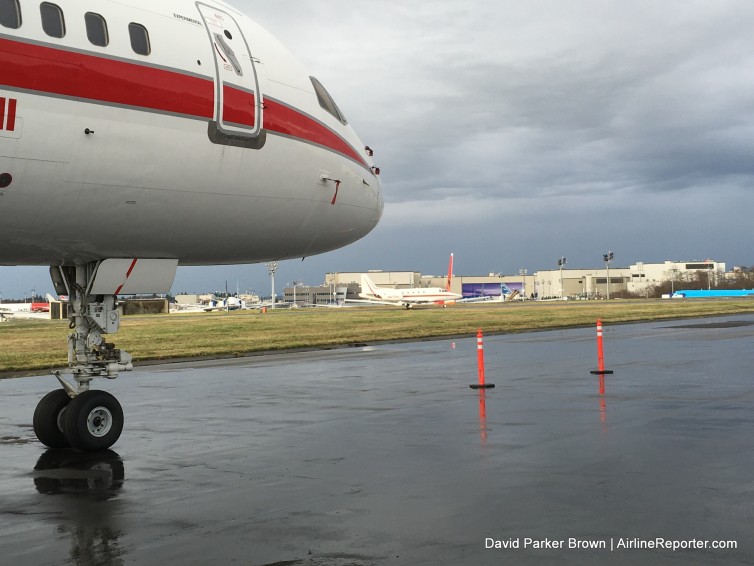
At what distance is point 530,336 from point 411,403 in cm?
2462

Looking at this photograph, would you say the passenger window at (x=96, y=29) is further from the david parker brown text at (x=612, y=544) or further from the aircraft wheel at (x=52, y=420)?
the david parker brown text at (x=612, y=544)

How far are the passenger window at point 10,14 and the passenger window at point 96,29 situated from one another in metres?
0.76

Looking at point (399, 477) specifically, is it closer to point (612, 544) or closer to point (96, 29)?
point (612, 544)

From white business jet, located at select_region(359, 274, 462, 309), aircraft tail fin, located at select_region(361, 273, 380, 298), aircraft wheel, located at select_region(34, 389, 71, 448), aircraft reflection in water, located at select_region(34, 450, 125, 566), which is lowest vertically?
aircraft reflection in water, located at select_region(34, 450, 125, 566)

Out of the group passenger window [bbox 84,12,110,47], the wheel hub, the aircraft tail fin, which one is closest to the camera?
passenger window [bbox 84,12,110,47]

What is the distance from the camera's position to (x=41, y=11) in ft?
28.1

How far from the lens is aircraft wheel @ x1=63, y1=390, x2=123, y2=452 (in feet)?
37.2

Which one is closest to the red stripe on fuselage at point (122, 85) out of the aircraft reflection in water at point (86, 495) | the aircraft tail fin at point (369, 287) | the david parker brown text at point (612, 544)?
the aircraft reflection in water at point (86, 495)

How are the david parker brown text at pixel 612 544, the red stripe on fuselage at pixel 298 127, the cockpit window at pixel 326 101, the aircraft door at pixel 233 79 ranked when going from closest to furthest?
the david parker brown text at pixel 612 544 < the aircraft door at pixel 233 79 < the red stripe on fuselage at pixel 298 127 < the cockpit window at pixel 326 101

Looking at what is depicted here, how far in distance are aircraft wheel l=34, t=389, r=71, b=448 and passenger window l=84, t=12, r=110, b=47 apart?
212 inches

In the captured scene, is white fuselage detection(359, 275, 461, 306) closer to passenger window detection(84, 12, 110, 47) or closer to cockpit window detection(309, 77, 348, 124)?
cockpit window detection(309, 77, 348, 124)

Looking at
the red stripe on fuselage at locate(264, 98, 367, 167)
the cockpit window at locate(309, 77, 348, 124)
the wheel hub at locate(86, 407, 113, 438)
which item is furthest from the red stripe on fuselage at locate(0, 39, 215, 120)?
the wheel hub at locate(86, 407, 113, 438)

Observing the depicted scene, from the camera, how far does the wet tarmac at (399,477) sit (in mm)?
6711

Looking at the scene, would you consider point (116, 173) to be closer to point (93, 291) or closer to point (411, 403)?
point (93, 291)
